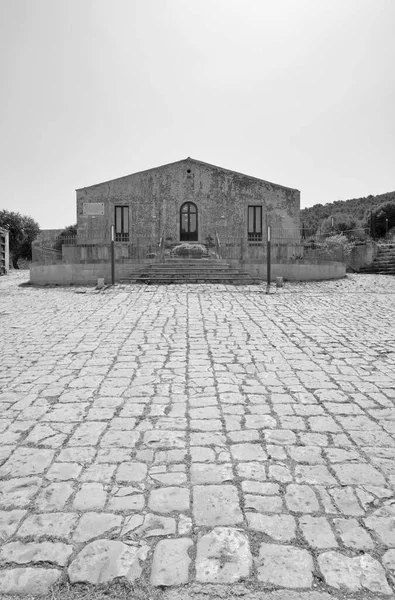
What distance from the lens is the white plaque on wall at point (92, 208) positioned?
27562 mm

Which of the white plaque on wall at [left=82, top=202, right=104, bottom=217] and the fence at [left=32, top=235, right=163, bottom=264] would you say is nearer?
the fence at [left=32, top=235, right=163, bottom=264]

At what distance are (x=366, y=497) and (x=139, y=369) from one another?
328 cm

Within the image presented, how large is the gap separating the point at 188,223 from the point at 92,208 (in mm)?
6109

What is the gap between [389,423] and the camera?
149 inches

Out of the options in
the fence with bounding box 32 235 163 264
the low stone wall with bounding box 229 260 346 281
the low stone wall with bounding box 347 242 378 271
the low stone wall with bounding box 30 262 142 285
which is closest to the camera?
the low stone wall with bounding box 30 262 142 285

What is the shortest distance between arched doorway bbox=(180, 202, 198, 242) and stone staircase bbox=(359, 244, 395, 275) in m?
10.3

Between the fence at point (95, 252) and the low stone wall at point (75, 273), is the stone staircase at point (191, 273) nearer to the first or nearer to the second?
the low stone wall at point (75, 273)

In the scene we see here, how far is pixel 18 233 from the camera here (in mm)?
40281

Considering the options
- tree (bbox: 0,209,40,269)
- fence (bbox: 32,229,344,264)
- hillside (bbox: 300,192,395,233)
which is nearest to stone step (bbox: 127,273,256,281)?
fence (bbox: 32,229,344,264)

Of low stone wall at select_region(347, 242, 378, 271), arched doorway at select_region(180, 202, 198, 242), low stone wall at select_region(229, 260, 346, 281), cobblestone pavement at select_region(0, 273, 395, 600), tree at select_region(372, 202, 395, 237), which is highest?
tree at select_region(372, 202, 395, 237)

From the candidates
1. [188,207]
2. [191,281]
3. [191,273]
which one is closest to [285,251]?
[191,273]

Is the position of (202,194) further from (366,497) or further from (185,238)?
(366,497)

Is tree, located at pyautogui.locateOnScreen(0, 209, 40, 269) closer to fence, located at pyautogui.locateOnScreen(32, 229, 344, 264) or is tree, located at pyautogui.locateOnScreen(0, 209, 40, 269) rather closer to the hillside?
fence, located at pyautogui.locateOnScreen(32, 229, 344, 264)

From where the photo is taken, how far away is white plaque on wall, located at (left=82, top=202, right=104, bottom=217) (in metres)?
27.6
